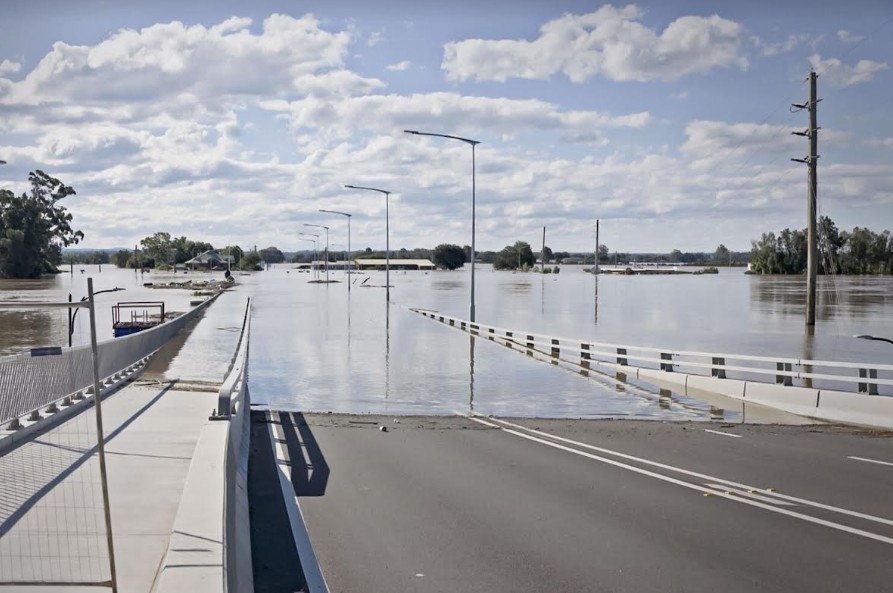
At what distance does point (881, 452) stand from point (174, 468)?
10551mm

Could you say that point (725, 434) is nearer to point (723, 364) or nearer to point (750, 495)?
point (750, 495)

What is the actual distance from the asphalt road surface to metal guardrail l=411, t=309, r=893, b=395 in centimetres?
328

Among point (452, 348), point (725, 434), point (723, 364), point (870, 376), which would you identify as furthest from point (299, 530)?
point (452, 348)

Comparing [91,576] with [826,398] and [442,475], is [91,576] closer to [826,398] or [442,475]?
[442,475]

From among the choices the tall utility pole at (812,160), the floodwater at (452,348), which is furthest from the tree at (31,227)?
the tall utility pole at (812,160)

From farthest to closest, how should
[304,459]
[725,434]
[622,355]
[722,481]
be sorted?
[622,355] → [725,434] → [304,459] → [722,481]

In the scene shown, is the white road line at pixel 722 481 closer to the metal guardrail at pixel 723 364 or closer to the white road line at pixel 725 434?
the white road line at pixel 725 434

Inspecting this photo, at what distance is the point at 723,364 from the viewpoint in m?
22.3

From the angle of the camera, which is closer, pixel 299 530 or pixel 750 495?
pixel 299 530

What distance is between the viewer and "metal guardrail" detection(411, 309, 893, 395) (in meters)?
18.2

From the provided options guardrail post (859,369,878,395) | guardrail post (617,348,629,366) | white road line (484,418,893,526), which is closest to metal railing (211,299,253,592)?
white road line (484,418,893,526)

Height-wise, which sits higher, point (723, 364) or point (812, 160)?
point (812, 160)

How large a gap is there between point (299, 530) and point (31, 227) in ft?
543

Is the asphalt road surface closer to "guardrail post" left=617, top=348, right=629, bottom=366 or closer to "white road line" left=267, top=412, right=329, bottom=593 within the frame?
"white road line" left=267, top=412, right=329, bottom=593
